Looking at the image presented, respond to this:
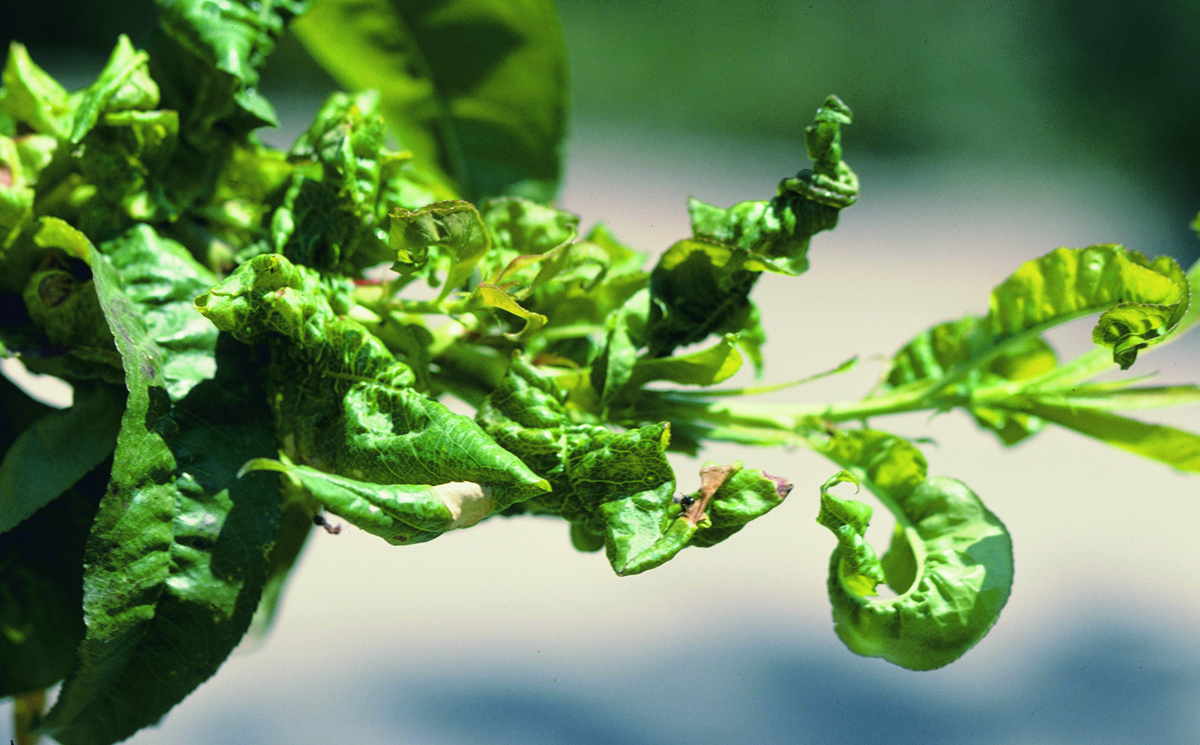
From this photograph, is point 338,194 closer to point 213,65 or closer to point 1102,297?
point 213,65

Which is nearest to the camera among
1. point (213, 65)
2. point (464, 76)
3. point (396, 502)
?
point (396, 502)

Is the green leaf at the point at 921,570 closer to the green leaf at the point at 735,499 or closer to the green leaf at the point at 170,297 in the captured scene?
the green leaf at the point at 735,499

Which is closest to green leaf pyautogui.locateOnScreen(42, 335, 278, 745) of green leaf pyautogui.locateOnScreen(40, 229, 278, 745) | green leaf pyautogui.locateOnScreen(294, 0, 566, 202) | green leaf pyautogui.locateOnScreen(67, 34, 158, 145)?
green leaf pyautogui.locateOnScreen(40, 229, 278, 745)

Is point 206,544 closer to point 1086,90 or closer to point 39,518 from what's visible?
point 39,518

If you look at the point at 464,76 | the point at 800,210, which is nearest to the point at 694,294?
the point at 800,210

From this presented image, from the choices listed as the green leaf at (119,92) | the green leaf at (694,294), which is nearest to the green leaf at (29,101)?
the green leaf at (119,92)

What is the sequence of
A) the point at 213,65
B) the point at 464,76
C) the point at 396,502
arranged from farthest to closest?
the point at 464,76, the point at 213,65, the point at 396,502
